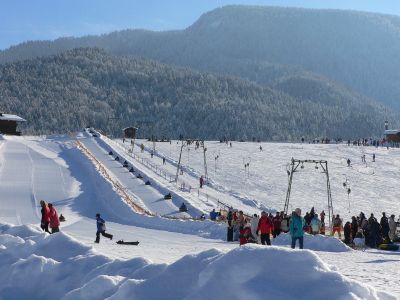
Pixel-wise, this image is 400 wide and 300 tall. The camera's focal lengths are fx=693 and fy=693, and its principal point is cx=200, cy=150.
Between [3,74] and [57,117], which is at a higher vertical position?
[3,74]

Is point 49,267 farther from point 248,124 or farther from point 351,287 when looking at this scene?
point 248,124

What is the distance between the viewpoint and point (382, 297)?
6645 mm

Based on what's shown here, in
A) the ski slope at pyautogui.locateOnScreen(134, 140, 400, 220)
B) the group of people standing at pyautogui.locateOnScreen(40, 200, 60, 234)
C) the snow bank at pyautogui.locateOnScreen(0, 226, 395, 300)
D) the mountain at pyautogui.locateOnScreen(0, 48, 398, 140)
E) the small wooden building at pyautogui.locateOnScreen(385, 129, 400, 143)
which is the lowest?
the ski slope at pyautogui.locateOnScreen(134, 140, 400, 220)

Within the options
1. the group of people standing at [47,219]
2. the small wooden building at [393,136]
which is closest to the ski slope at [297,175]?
the group of people standing at [47,219]

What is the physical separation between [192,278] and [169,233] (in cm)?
1411

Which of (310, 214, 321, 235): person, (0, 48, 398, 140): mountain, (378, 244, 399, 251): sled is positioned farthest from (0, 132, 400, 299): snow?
(0, 48, 398, 140): mountain

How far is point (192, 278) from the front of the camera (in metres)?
7.27

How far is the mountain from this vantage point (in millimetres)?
157500

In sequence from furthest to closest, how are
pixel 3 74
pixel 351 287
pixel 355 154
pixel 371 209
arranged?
pixel 3 74 < pixel 355 154 < pixel 371 209 < pixel 351 287

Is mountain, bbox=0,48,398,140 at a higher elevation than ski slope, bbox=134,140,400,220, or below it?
higher

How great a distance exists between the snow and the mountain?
288 ft

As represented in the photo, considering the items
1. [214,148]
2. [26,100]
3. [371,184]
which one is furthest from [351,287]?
[26,100]

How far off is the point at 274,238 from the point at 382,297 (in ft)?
38.1

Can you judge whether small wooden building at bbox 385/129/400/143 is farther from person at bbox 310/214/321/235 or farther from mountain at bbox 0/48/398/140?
person at bbox 310/214/321/235
